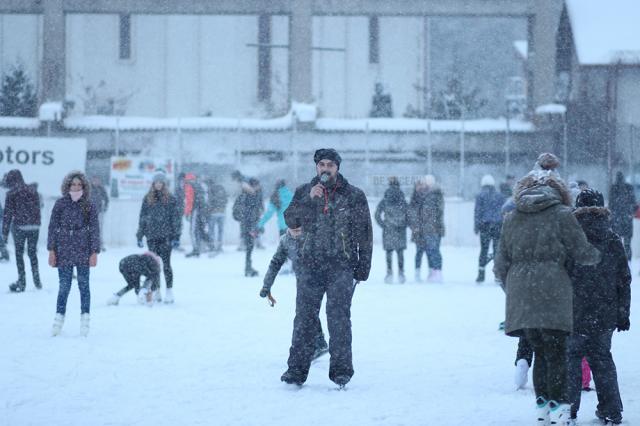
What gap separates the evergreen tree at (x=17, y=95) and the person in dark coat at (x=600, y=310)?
35.1 metres

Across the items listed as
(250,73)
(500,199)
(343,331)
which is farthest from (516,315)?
(250,73)

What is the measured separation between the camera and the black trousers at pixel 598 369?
20.3ft

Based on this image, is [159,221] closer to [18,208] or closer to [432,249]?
[18,208]

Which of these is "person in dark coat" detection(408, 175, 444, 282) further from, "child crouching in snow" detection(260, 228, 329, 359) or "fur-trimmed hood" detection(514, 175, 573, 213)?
"fur-trimmed hood" detection(514, 175, 573, 213)

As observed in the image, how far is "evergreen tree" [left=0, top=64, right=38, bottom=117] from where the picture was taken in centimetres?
3997

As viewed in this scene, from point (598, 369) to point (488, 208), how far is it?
1007 cm

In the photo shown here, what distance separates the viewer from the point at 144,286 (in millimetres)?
13008

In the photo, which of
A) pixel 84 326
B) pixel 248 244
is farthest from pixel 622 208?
pixel 84 326

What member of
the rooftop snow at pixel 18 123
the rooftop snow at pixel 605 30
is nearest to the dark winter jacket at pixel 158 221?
the rooftop snow at pixel 18 123

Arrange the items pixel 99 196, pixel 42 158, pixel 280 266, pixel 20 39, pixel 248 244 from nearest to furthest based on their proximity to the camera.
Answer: pixel 280 266 → pixel 248 244 → pixel 99 196 → pixel 42 158 → pixel 20 39

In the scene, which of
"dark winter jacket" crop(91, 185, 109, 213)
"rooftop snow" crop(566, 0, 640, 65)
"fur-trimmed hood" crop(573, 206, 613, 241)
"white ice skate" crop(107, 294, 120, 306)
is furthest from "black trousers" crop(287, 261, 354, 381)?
"rooftop snow" crop(566, 0, 640, 65)

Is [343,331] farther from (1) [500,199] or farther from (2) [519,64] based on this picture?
(2) [519,64]

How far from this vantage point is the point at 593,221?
6.29 metres

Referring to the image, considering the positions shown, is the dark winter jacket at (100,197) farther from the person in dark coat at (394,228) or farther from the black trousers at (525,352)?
the black trousers at (525,352)
